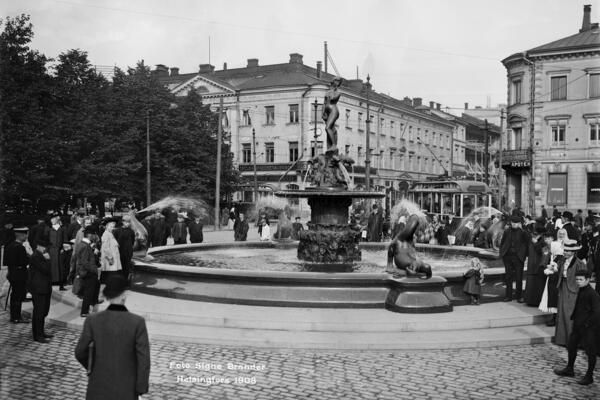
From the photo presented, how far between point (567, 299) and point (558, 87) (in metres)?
43.5

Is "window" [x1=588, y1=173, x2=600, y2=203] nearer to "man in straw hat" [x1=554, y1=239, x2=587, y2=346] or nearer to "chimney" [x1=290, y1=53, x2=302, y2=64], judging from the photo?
"chimney" [x1=290, y1=53, x2=302, y2=64]

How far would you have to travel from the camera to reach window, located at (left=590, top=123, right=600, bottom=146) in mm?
46406

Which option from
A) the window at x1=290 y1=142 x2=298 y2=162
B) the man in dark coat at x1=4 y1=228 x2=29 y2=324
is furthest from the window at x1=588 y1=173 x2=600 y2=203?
the man in dark coat at x1=4 y1=228 x2=29 y2=324

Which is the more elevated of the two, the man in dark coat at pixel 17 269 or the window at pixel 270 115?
the window at pixel 270 115

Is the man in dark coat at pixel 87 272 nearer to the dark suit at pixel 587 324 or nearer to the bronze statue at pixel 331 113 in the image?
the bronze statue at pixel 331 113

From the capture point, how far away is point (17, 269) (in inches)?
424

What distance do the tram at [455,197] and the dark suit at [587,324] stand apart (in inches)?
1098

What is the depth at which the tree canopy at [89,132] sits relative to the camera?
28.5 metres

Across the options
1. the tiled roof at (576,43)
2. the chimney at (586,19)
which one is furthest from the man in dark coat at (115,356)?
the chimney at (586,19)

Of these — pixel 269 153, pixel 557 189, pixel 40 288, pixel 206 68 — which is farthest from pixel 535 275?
pixel 206 68

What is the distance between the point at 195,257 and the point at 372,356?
8904mm

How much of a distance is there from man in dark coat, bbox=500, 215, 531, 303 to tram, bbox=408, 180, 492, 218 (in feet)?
76.3

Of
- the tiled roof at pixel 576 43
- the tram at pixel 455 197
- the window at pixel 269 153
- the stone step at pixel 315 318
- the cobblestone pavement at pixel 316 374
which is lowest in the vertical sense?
the cobblestone pavement at pixel 316 374

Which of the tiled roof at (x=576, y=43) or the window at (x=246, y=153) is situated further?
the window at (x=246, y=153)
